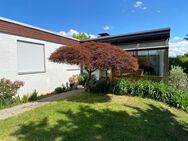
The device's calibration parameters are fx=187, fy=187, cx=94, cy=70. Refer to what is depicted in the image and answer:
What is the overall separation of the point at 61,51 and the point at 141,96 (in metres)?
4.45

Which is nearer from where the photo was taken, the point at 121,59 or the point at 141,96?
the point at 121,59

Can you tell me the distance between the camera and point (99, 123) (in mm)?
5719

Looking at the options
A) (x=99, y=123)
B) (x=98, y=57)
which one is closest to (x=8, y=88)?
(x=98, y=57)

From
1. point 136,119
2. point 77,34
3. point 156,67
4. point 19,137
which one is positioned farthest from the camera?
point 77,34

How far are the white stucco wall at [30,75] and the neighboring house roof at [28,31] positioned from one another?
0.75 ft

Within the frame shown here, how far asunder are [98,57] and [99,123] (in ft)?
10.3

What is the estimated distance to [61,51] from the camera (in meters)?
8.61

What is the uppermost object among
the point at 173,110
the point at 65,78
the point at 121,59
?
the point at 121,59

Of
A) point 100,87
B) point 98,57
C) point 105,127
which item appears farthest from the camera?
point 100,87

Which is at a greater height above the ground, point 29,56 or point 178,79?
point 29,56

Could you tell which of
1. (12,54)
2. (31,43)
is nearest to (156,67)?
(31,43)

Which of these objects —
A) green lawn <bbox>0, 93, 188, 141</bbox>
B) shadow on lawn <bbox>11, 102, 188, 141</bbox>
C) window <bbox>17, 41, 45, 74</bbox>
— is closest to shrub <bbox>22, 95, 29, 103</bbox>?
window <bbox>17, 41, 45, 74</bbox>

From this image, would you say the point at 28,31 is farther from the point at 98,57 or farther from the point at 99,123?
the point at 99,123

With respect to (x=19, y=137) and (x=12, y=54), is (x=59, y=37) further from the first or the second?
(x=19, y=137)
